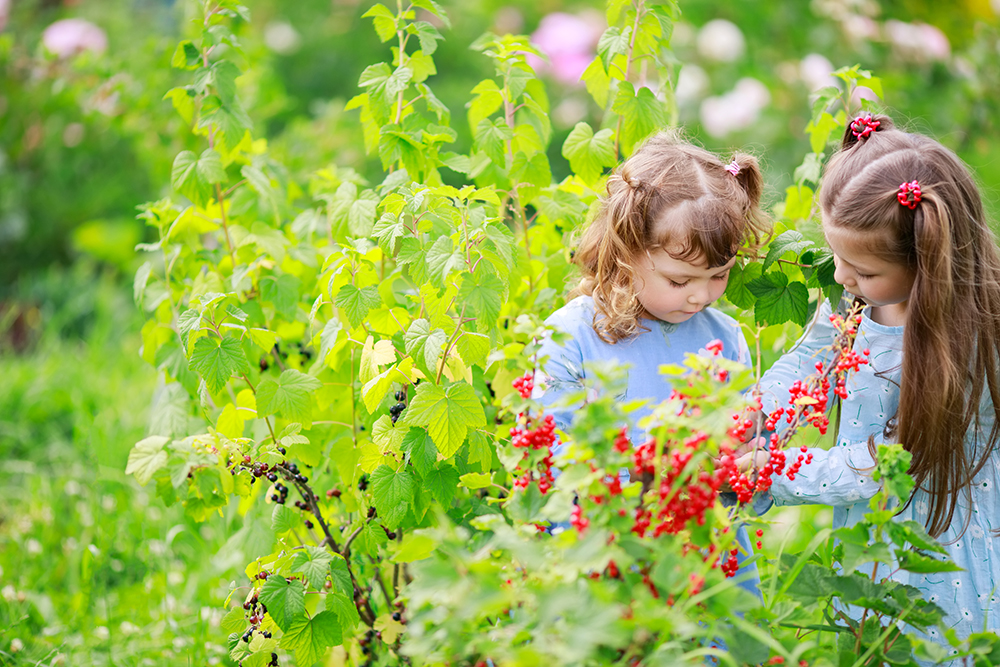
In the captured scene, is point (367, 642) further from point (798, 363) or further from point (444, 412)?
point (798, 363)

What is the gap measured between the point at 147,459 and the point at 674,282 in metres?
1.15

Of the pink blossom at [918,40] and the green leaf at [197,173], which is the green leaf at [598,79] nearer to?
the green leaf at [197,173]

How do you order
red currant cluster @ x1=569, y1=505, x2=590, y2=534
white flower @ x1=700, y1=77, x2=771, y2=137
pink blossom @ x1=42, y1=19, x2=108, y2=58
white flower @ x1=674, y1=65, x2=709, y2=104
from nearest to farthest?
1. red currant cluster @ x1=569, y1=505, x2=590, y2=534
2. pink blossom @ x1=42, y1=19, x2=108, y2=58
3. white flower @ x1=700, y1=77, x2=771, y2=137
4. white flower @ x1=674, y1=65, x2=709, y2=104

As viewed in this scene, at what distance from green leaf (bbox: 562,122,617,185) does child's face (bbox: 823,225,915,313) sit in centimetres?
48

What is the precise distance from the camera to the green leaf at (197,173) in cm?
184

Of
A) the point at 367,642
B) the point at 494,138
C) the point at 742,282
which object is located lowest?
the point at 367,642

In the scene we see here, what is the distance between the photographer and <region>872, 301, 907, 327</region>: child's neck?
1.66 m

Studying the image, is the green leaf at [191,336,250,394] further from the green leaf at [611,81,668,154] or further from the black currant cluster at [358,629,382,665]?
the green leaf at [611,81,668,154]

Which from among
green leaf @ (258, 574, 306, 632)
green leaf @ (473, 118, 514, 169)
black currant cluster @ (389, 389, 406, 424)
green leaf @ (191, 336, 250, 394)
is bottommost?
green leaf @ (258, 574, 306, 632)

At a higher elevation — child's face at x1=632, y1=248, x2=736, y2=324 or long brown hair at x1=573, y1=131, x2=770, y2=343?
long brown hair at x1=573, y1=131, x2=770, y2=343

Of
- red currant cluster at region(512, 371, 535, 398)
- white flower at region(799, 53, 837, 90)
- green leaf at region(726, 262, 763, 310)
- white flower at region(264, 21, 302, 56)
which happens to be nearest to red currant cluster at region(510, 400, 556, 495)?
red currant cluster at region(512, 371, 535, 398)

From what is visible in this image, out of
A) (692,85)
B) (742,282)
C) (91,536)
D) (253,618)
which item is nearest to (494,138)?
(742,282)

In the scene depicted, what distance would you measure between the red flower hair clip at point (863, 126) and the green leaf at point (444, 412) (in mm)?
942

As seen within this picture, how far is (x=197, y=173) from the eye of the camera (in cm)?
186
